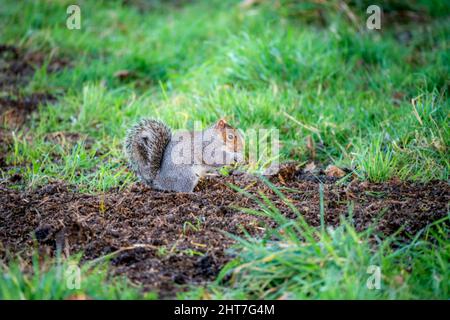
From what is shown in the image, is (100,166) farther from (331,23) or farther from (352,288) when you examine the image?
(331,23)

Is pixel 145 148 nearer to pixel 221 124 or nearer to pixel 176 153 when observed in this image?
pixel 176 153

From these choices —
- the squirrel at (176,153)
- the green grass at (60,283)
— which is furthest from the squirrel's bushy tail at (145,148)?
the green grass at (60,283)

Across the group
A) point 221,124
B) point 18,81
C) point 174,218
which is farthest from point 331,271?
point 18,81

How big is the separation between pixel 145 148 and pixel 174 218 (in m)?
0.73

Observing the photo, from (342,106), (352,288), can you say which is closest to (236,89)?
(342,106)

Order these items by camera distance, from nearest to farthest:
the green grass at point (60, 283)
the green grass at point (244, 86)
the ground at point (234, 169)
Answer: the green grass at point (60, 283), the ground at point (234, 169), the green grass at point (244, 86)

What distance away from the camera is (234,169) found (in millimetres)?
4430

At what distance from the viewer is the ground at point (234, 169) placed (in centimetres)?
282

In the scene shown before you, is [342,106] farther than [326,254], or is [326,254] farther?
[342,106]

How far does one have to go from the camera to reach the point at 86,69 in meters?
6.45

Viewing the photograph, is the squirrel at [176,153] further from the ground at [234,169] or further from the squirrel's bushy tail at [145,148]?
the ground at [234,169]

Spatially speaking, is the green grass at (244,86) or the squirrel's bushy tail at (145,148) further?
the green grass at (244,86)

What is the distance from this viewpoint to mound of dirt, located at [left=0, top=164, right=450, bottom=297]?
306cm

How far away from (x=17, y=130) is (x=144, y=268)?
2788mm
